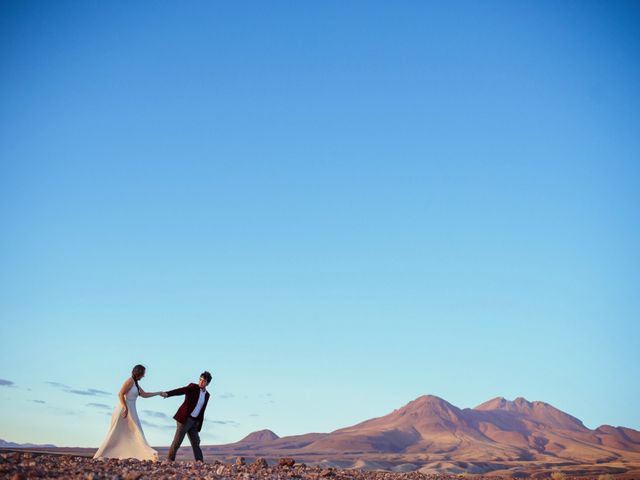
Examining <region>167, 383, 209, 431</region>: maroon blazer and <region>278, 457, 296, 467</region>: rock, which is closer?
<region>167, 383, 209, 431</region>: maroon blazer

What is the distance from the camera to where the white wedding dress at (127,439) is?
13.9 meters

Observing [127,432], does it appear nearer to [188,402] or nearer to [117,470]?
[188,402]

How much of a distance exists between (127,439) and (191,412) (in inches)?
62.6

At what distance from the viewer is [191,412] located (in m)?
14.7

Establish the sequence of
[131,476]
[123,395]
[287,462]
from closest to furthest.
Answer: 1. [131,476]
2. [123,395]
3. [287,462]

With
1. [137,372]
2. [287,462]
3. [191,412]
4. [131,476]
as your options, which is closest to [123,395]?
[137,372]

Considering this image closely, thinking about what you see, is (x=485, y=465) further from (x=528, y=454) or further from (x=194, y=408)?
(x=194, y=408)

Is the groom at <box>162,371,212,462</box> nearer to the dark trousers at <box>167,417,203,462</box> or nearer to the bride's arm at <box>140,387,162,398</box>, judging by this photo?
the dark trousers at <box>167,417,203,462</box>

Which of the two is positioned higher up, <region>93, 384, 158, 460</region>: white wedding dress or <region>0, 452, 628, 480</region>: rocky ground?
<region>93, 384, 158, 460</region>: white wedding dress

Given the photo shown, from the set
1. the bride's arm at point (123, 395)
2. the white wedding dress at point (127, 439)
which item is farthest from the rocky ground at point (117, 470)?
the bride's arm at point (123, 395)

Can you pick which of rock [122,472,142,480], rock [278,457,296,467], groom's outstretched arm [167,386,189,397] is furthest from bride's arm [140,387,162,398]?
rock [278,457,296,467]

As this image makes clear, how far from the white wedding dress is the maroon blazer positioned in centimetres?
92

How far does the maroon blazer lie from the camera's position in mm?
14580

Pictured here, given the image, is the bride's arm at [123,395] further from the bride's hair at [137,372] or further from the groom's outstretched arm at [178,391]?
the groom's outstretched arm at [178,391]
